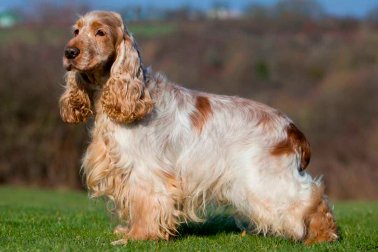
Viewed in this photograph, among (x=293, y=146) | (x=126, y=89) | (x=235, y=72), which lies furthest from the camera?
(x=235, y=72)

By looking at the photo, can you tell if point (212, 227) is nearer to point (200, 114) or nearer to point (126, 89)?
point (200, 114)

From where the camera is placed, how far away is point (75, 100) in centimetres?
813

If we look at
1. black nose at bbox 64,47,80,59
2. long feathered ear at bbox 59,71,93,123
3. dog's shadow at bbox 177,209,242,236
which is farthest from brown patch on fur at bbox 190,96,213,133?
black nose at bbox 64,47,80,59

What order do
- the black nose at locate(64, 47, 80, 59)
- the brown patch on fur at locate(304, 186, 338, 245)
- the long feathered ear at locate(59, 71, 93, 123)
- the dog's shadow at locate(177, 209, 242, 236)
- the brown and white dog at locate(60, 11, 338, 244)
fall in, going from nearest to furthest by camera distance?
the black nose at locate(64, 47, 80, 59), the brown and white dog at locate(60, 11, 338, 244), the brown patch on fur at locate(304, 186, 338, 245), the long feathered ear at locate(59, 71, 93, 123), the dog's shadow at locate(177, 209, 242, 236)

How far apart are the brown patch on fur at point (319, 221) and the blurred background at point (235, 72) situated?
10.6 ft

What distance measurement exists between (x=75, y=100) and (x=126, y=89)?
749 mm

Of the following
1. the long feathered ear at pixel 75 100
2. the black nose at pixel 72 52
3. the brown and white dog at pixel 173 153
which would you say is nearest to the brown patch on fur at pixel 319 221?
the brown and white dog at pixel 173 153

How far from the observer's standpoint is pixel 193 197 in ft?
26.3

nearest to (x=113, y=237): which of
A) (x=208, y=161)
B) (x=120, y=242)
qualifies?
(x=120, y=242)

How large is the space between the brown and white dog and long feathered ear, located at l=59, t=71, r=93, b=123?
10 mm

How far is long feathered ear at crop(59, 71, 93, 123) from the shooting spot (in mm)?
8117

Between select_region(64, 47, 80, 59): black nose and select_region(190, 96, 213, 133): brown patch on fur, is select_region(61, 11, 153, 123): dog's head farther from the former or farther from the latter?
select_region(190, 96, 213, 133): brown patch on fur

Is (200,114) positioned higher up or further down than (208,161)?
higher up

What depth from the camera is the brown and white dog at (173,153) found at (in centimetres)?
775
